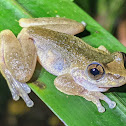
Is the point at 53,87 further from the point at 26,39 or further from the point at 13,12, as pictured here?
the point at 13,12

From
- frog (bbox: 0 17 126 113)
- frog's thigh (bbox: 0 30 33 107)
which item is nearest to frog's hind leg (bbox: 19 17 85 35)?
frog (bbox: 0 17 126 113)

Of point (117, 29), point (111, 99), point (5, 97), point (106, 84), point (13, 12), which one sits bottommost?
point (5, 97)

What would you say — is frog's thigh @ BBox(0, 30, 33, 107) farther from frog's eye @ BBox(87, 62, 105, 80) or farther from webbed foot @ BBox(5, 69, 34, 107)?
frog's eye @ BBox(87, 62, 105, 80)

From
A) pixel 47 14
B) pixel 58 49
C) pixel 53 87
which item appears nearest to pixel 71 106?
A: pixel 53 87

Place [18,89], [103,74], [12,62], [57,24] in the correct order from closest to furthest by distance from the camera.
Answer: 1. [103,74]
2. [12,62]
3. [18,89]
4. [57,24]

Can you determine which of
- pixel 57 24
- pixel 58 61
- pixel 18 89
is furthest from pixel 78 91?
pixel 57 24

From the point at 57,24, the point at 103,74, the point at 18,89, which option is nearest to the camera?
the point at 103,74

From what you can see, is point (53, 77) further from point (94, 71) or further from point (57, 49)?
point (94, 71)
